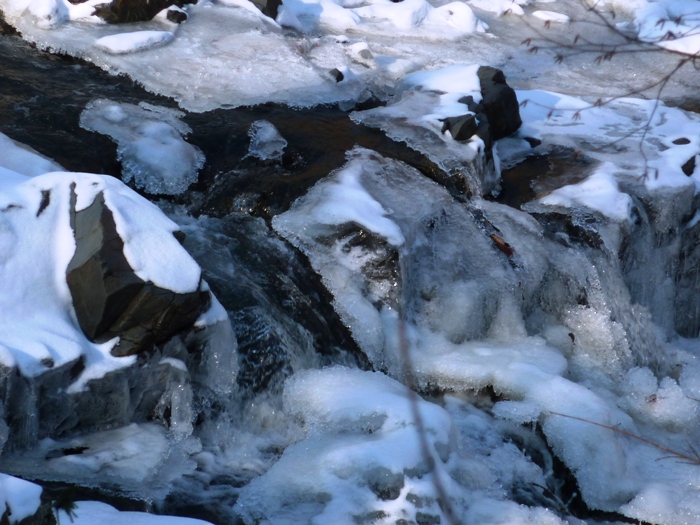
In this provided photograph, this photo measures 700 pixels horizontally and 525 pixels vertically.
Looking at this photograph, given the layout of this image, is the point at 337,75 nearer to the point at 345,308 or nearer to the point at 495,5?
the point at 345,308

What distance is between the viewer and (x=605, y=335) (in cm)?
495

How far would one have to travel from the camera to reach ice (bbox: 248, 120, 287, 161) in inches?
210

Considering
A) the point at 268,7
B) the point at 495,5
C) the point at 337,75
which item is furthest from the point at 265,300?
the point at 495,5

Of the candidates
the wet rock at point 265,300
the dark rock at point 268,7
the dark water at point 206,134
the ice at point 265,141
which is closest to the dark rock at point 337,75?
the dark water at point 206,134

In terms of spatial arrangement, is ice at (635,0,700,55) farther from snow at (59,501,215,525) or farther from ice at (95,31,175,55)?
snow at (59,501,215,525)

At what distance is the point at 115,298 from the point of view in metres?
3.15

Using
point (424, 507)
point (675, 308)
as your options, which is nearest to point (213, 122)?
point (424, 507)

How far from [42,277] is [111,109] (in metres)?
2.51

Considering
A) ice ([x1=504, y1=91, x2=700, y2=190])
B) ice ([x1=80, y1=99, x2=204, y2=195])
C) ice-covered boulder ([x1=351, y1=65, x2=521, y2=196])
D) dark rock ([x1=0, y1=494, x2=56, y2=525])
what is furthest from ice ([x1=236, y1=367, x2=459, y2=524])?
ice ([x1=504, y1=91, x2=700, y2=190])

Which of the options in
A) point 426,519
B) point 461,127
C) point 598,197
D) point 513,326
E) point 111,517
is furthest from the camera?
point 461,127

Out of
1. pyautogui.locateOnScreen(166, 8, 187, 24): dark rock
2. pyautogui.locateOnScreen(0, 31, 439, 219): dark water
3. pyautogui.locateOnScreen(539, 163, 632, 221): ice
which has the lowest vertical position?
pyautogui.locateOnScreen(539, 163, 632, 221): ice

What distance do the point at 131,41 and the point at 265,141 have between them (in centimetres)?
180

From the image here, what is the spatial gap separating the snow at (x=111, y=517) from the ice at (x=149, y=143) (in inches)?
104

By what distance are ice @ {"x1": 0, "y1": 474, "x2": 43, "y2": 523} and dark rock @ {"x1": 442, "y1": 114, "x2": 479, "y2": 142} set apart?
4285mm
